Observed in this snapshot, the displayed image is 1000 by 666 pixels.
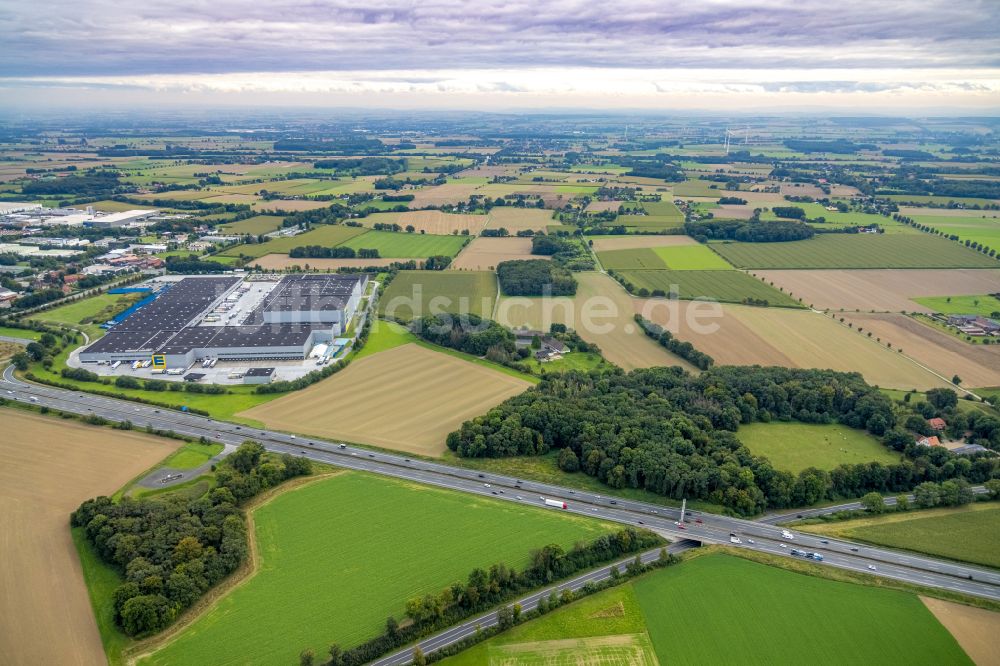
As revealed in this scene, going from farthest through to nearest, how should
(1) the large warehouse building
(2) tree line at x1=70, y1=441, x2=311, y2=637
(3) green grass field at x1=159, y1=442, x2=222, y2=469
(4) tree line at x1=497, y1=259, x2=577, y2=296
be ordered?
(4) tree line at x1=497, y1=259, x2=577, y2=296, (1) the large warehouse building, (3) green grass field at x1=159, y1=442, x2=222, y2=469, (2) tree line at x1=70, y1=441, x2=311, y2=637

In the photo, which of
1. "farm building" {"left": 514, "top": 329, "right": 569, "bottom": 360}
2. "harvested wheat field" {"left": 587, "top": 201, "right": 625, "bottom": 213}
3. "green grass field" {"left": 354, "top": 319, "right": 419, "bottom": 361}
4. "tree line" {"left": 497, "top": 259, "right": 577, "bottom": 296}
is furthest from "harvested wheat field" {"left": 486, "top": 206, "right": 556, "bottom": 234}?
"farm building" {"left": 514, "top": 329, "right": 569, "bottom": 360}

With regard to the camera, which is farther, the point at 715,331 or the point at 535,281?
the point at 535,281

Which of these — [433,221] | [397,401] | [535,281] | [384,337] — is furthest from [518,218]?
[397,401]

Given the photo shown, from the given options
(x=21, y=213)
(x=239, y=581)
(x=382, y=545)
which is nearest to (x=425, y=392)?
(x=382, y=545)

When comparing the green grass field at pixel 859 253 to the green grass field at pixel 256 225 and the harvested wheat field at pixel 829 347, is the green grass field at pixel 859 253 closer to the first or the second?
the harvested wheat field at pixel 829 347

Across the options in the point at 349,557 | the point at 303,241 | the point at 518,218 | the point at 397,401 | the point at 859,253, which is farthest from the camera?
the point at 518,218

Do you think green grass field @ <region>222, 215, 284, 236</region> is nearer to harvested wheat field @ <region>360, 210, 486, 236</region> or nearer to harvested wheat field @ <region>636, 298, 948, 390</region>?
harvested wheat field @ <region>360, 210, 486, 236</region>

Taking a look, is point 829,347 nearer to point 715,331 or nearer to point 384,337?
point 715,331
